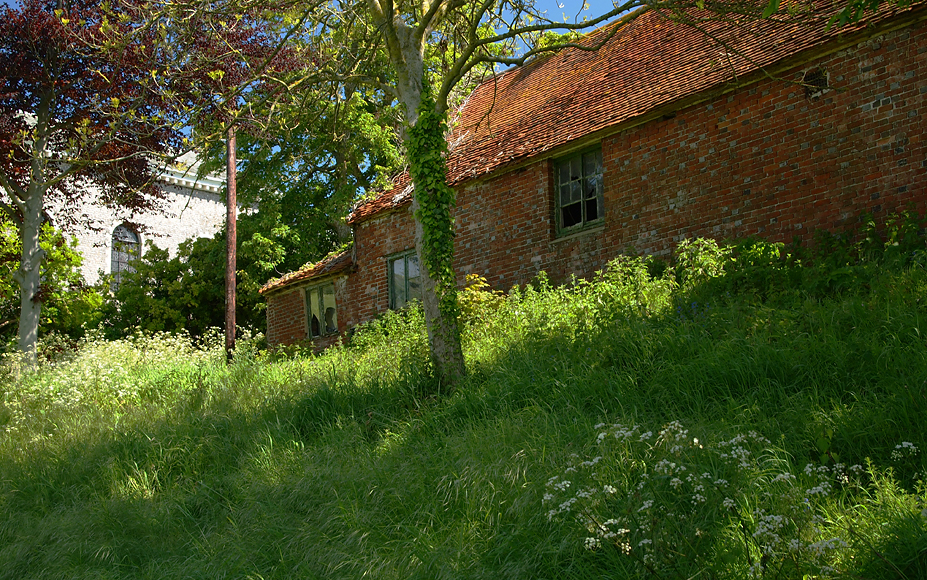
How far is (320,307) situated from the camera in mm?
19547

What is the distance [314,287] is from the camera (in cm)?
1972

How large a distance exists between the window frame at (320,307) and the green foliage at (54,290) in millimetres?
6776

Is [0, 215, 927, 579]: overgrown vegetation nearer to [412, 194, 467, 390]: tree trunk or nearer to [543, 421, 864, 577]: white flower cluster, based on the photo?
[543, 421, 864, 577]: white flower cluster

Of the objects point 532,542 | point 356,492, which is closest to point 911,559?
point 532,542

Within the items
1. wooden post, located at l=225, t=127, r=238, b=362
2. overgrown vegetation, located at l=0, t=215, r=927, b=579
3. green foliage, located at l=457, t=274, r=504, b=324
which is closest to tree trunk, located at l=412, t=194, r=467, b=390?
overgrown vegetation, located at l=0, t=215, r=927, b=579

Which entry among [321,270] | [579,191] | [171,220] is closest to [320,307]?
[321,270]

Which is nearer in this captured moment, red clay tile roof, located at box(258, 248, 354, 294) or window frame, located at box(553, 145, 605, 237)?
window frame, located at box(553, 145, 605, 237)

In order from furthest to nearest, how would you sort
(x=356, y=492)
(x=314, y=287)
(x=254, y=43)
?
1. (x=314, y=287)
2. (x=254, y=43)
3. (x=356, y=492)

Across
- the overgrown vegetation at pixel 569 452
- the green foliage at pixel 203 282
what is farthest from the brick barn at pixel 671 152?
the green foliage at pixel 203 282

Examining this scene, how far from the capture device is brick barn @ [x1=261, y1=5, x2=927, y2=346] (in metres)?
10.1

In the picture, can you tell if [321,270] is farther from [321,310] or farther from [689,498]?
[689,498]

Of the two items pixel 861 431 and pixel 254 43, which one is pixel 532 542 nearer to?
pixel 861 431

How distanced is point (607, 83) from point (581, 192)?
2.58 meters

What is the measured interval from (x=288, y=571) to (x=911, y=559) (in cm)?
403
